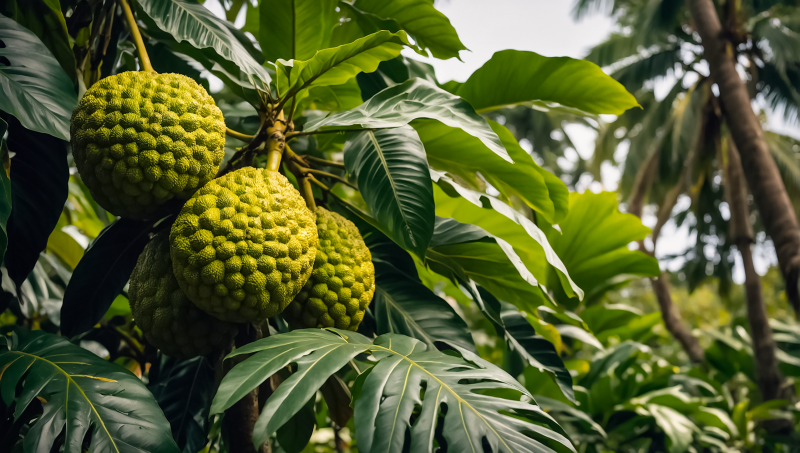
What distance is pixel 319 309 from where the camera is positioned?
712 mm

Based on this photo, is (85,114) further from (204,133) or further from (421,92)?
(421,92)

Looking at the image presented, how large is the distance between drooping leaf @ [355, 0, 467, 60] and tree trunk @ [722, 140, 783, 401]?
11.6 ft

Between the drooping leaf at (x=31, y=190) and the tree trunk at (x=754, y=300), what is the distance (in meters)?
4.02

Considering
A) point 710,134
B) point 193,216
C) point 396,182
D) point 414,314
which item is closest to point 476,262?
point 414,314

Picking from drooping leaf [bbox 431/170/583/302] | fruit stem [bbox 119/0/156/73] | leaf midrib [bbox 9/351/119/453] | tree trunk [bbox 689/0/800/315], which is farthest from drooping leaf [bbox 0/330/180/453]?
tree trunk [bbox 689/0/800/315]

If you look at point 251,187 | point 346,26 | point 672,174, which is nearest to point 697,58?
point 672,174

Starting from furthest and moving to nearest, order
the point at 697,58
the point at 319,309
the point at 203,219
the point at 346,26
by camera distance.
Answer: the point at 697,58 → the point at 346,26 → the point at 319,309 → the point at 203,219

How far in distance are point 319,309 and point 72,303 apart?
0.45m

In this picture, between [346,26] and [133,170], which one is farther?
[346,26]

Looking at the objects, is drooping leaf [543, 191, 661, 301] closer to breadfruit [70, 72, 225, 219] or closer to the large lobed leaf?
the large lobed leaf

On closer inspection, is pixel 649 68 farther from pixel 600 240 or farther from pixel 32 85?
pixel 32 85

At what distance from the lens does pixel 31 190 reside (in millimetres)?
766

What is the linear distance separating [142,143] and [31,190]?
0.98 ft

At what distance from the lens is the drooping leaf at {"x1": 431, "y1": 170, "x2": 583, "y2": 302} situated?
81 cm
